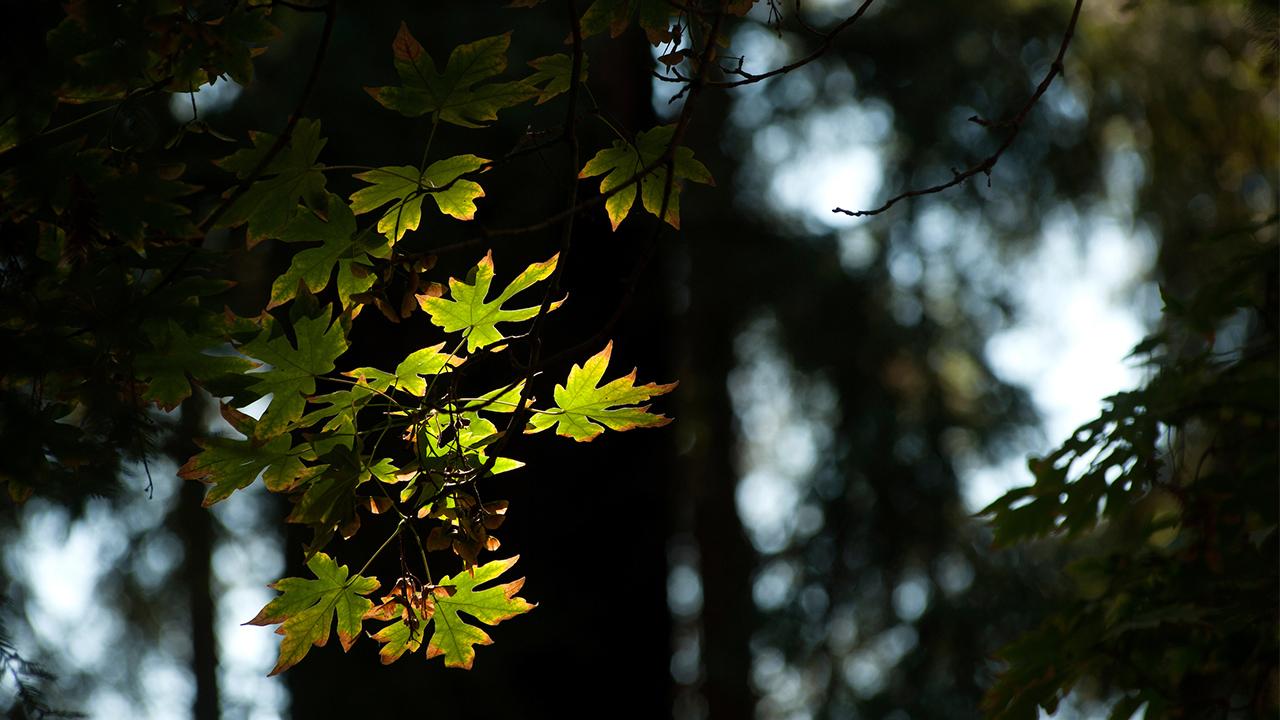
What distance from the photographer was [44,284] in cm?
108

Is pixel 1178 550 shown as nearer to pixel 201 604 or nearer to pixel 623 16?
pixel 623 16

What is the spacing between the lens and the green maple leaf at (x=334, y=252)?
1.10m

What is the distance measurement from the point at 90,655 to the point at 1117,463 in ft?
29.7

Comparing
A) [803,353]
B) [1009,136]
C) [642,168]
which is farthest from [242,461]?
[803,353]

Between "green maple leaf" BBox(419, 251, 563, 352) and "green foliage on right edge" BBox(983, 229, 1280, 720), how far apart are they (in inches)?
49.5

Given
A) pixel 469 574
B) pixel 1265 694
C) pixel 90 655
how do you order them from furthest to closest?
pixel 90 655 < pixel 1265 694 < pixel 469 574

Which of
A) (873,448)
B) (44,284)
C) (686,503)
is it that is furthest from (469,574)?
(686,503)

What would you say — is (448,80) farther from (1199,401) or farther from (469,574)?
(1199,401)

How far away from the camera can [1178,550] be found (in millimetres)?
2027

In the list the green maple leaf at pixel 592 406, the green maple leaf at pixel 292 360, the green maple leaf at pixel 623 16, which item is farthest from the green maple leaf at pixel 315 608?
the green maple leaf at pixel 623 16

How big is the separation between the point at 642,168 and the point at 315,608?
0.65 metres

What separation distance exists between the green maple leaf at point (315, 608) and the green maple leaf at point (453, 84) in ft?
1.70

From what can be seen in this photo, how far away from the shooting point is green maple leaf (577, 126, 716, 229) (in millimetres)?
1249

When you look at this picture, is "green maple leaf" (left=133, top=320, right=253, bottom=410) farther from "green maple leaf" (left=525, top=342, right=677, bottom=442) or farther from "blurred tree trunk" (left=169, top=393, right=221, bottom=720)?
"blurred tree trunk" (left=169, top=393, right=221, bottom=720)
